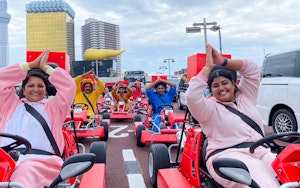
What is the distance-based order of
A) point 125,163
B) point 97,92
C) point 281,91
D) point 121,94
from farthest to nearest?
point 121,94 → point 97,92 → point 281,91 → point 125,163

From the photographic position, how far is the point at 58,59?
4145mm

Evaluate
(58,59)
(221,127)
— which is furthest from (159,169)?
(58,59)

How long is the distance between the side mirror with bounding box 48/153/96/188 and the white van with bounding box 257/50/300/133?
5.92 m

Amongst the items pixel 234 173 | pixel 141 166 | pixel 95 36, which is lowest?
pixel 141 166

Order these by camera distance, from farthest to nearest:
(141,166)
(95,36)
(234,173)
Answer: (95,36) < (141,166) < (234,173)

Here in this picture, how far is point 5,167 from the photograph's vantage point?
2.14 metres

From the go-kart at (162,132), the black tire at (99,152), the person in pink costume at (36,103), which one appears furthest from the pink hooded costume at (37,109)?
the go-kart at (162,132)

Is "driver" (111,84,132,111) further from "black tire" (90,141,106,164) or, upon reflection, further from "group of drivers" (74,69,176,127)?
"black tire" (90,141,106,164)

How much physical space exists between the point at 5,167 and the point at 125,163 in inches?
146

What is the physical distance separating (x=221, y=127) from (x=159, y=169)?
1.31 m

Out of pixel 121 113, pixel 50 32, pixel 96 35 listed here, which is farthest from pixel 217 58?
pixel 96 35

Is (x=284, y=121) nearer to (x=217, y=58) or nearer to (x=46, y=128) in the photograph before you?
(x=217, y=58)

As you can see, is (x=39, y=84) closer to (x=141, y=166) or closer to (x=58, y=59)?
(x=58, y=59)

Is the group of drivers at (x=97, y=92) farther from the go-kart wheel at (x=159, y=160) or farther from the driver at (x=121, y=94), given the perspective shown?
the driver at (x=121, y=94)
